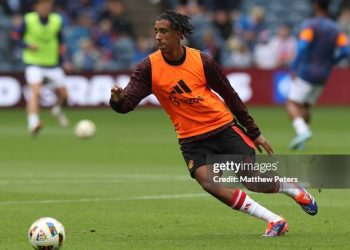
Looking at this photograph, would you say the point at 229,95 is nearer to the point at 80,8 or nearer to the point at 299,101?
the point at 299,101

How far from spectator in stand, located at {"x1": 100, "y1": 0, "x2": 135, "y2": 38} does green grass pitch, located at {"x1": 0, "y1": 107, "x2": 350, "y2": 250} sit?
31.0 feet

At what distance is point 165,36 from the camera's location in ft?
32.8

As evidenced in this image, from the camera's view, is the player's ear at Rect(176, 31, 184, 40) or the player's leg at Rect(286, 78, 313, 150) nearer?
the player's ear at Rect(176, 31, 184, 40)

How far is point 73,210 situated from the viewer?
12273 mm

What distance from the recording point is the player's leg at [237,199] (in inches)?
392

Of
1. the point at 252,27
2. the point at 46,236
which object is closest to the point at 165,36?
the point at 46,236

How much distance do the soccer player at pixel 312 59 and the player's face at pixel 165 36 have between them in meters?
10.2

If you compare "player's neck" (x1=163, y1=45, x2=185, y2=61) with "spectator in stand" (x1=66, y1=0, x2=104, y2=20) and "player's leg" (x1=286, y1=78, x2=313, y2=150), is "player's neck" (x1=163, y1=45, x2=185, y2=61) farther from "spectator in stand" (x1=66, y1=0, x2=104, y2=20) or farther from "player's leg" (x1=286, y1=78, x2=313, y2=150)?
"spectator in stand" (x1=66, y1=0, x2=104, y2=20)

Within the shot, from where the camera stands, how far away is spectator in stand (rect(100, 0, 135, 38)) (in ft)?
108

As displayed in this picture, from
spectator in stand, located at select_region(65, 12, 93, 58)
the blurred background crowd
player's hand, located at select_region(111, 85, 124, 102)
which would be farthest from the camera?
spectator in stand, located at select_region(65, 12, 93, 58)

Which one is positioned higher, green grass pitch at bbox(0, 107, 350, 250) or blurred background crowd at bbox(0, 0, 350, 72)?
green grass pitch at bbox(0, 107, 350, 250)

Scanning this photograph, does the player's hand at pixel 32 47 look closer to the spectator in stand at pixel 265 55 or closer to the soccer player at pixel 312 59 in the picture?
the soccer player at pixel 312 59

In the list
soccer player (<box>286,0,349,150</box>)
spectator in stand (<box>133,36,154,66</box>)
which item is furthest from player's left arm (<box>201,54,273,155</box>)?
spectator in stand (<box>133,36,154,66</box>)

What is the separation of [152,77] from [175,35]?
46 centimetres
